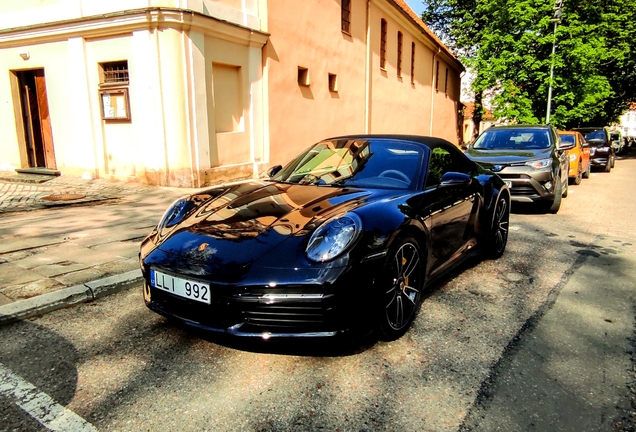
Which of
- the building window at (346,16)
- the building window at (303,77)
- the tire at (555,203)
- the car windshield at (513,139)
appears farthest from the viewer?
the building window at (346,16)

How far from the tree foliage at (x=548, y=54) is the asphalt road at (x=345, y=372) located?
19224 mm

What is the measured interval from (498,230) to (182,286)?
3.70 meters

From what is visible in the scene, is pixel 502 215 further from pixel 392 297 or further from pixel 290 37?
pixel 290 37

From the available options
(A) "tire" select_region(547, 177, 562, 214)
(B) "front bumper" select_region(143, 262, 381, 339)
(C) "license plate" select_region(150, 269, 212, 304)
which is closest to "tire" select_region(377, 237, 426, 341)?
(B) "front bumper" select_region(143, 262, 381, 339)

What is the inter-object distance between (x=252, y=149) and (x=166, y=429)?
9.89 metres

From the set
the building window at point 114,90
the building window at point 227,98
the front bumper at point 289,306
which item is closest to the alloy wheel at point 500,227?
the front bumper at point 289,306

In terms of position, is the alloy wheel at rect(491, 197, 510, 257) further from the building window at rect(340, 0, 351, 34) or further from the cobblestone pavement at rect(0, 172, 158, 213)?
the building window at rect(340, 0, 351, 34)

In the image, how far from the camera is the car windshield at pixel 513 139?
8828mm

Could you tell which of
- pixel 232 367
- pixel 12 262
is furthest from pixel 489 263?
pixel 12 262

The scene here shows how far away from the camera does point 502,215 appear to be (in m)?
5.25

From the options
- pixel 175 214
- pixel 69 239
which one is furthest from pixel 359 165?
→ pixel 69 239

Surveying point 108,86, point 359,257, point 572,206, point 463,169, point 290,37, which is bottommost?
point 572,206

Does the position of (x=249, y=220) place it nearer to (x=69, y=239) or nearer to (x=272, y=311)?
(x=272, y=311)

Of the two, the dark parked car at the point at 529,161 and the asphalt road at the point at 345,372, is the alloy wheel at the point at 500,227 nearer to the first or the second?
the asphalt road at the point at 345,372
